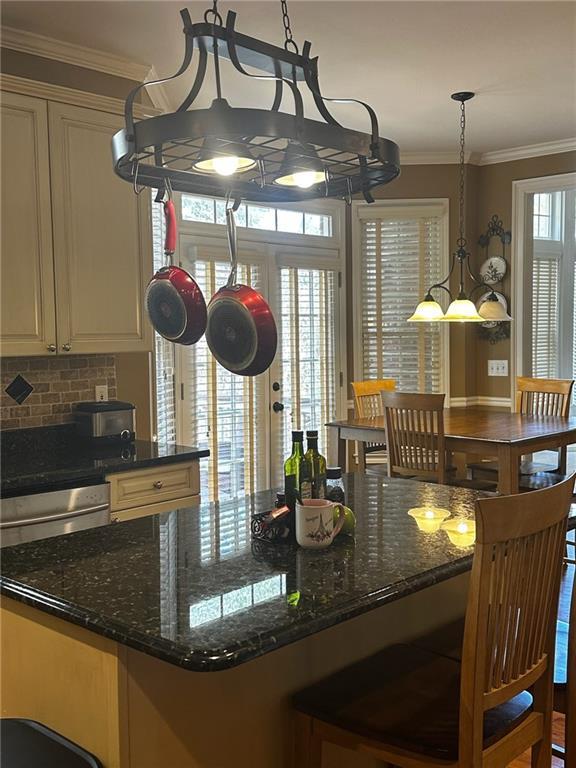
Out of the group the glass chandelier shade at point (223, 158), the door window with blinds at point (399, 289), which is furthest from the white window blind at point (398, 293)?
the glass chandelier shade at point (223, 158)

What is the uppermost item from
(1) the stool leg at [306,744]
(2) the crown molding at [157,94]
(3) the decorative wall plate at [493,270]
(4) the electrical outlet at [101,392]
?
(2) the crown molding at [157,94]

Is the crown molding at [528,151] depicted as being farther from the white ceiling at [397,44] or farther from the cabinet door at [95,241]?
the cabinet door at [95,241]

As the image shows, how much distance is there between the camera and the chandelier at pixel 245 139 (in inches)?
59.7

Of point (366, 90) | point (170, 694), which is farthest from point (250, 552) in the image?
point (366, 90)

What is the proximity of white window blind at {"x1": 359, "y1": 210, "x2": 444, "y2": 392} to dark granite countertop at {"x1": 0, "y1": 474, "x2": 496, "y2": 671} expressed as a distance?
3.80 meters

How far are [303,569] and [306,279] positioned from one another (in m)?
4.02

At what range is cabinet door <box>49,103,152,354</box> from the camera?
3416 millimetres

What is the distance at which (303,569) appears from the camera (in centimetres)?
172

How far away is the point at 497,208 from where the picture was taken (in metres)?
5.96

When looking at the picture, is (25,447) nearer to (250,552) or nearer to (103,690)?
(250,552)

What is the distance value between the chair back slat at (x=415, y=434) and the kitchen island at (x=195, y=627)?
2.17m

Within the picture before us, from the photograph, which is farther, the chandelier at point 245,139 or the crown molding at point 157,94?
the crown molding at point 157,94

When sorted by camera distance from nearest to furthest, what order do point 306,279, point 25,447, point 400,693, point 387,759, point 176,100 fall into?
1. point 387,759
2. point 400,693
3. point 25,447
4. point 176,100
5. point 306,279

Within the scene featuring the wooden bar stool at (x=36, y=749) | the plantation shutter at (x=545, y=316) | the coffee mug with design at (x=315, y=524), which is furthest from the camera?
the plantation shutter at (x=545, y=316)
